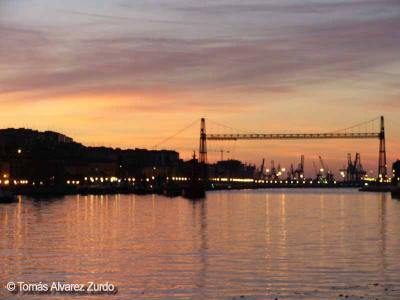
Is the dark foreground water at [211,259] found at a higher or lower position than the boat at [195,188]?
lower

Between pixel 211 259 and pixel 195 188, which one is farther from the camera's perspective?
pixel 195 188

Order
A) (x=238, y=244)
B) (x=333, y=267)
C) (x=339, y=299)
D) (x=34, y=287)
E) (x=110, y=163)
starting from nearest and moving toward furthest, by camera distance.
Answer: (x=339, y=299), (x=34, y=287), (x=333, y=267), (x=238, y=244), (x=110, y=163)

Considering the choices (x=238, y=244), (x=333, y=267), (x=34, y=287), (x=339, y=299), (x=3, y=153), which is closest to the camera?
(x=339, y=299)

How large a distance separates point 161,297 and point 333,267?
7107mm

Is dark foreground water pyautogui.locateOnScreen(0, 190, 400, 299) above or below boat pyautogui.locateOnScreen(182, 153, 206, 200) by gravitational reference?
below

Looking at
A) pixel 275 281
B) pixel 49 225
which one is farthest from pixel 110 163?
pixel 275 281

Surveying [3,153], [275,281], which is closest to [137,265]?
[275,281]

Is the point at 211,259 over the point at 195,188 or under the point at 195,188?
under

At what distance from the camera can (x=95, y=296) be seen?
19844 mm

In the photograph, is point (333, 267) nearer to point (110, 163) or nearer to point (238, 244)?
point (238, 244)

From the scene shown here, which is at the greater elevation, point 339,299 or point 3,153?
point 3,153

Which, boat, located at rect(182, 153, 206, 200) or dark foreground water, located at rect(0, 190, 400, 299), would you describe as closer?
dark foreground water, located at rect(0, 190, 400, 299)

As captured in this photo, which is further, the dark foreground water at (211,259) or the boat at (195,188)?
the boat at (195,188)

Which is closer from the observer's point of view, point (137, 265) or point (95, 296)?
point (95, 296)
